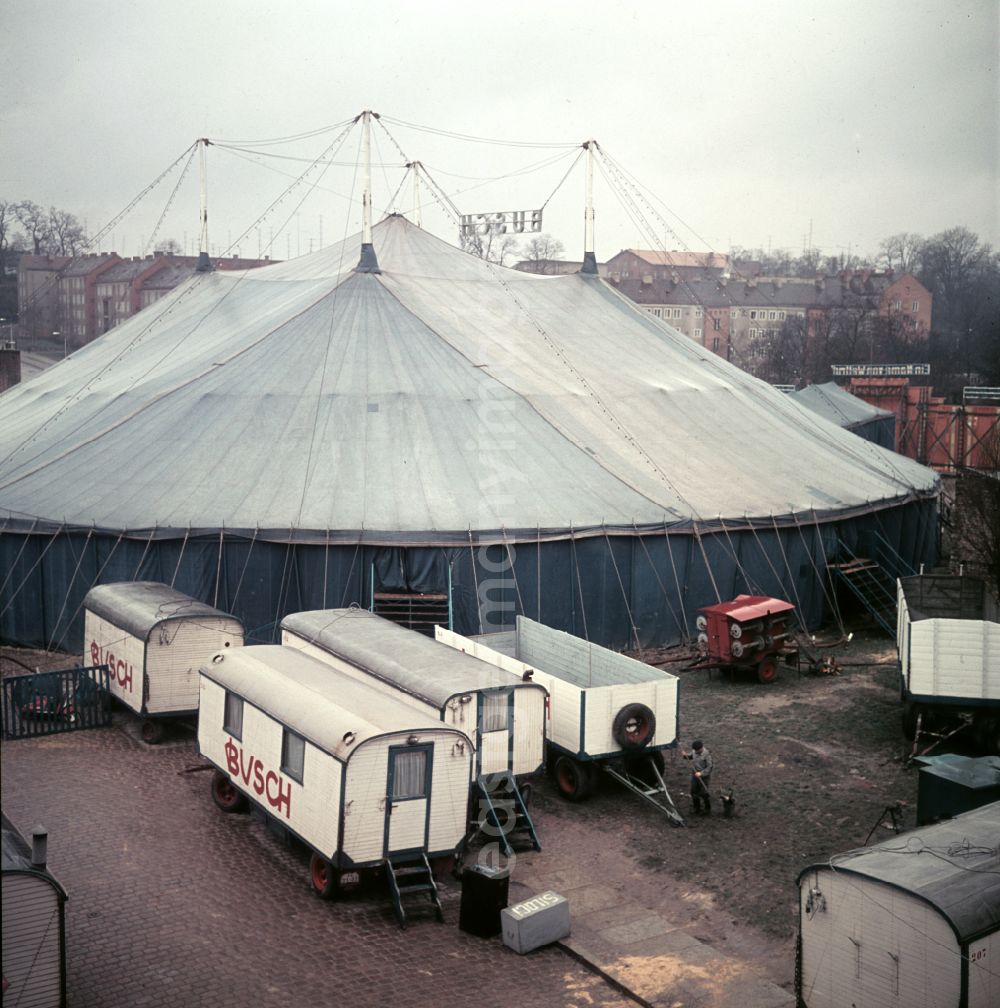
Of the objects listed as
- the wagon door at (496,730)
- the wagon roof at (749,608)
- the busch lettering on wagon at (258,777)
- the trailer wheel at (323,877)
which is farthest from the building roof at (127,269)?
the trailer wheel at (323,877)

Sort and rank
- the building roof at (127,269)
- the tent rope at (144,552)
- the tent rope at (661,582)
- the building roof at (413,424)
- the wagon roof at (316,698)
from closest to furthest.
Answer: the wagon roof at (316,698) → the tent rope at (144,552) → the building roof at (413,424) → the tent rope at (661,582) → the building roof at (127,269)

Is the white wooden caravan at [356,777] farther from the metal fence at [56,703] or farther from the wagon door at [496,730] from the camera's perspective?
the metal fence at [56,703]

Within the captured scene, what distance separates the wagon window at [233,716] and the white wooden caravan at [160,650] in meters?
3.56

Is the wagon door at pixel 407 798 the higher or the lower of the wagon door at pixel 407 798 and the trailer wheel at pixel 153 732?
the higher

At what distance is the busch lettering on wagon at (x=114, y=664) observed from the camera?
19.5 metres

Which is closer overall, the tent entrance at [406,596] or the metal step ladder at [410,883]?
the metal step ladder at [410,883]

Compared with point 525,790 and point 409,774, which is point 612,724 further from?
point 409,774

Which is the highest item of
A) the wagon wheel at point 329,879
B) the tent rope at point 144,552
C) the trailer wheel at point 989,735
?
the tent rope at point 144,552

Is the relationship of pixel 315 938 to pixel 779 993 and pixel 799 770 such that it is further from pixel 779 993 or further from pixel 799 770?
pixel 799 770

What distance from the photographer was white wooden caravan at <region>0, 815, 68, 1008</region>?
10055 mm

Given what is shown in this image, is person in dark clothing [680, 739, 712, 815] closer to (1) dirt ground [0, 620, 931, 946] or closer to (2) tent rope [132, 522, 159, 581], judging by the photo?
(1) dirt ground [0, 620, 931, 946]

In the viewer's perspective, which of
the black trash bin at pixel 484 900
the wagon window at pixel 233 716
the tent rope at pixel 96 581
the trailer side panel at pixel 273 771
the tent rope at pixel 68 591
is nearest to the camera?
the black trash bin at pixel 484 900

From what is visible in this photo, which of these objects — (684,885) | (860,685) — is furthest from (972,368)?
(684,885)

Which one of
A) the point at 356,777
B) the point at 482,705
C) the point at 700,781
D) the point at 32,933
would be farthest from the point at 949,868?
the point at 32,933
